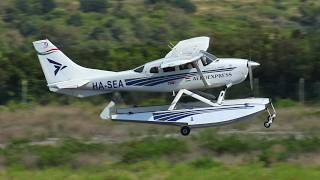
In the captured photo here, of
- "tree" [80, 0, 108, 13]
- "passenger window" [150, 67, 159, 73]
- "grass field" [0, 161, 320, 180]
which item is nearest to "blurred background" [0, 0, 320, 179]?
"grass field" [0, 161, 320, 180]

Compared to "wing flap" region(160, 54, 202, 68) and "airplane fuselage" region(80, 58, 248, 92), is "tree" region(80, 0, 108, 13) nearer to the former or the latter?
"airplane fuselage" region(80, 58, 248, 92)

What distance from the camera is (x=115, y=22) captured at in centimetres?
9719

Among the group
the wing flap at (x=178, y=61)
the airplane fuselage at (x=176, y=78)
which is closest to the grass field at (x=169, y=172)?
the wing flap at (x=178, y=61)

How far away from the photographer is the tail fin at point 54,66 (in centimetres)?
2852

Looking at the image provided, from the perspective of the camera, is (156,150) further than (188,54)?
No

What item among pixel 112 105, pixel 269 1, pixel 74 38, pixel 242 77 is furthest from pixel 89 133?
pixel 269 1

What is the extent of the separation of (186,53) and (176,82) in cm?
101

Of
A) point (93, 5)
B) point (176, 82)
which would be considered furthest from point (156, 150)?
point (93, 5)

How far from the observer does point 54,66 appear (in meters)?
28.6

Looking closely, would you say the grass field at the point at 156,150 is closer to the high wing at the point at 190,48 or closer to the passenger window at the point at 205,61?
the passenger window at the point at 205,61

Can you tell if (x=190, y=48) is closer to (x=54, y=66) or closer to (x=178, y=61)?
(x=178, y=61)

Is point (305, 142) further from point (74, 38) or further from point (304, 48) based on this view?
point (74, 38)

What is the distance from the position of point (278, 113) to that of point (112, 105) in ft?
21.6

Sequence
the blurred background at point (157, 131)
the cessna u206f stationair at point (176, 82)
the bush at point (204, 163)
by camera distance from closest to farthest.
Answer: the blurred background at point (157, 131) < the bush at point (204, 163) < the cessna u206f stationair at point (176, 82)
